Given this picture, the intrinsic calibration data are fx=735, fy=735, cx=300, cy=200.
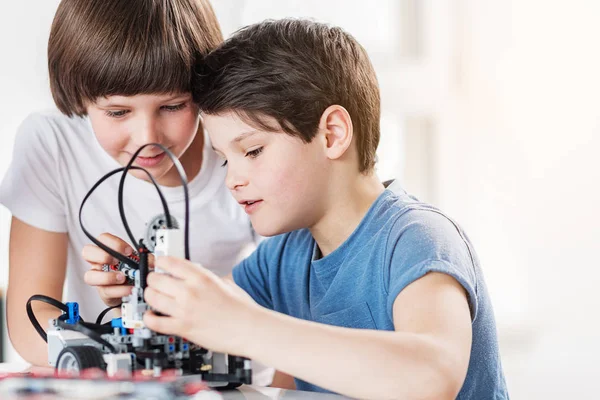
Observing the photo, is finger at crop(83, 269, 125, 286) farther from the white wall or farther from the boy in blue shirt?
the white wall

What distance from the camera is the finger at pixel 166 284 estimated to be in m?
0.64

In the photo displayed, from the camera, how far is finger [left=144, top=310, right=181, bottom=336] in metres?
0.64

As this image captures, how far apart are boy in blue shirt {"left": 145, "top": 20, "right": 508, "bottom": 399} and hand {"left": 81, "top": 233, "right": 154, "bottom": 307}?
13cm

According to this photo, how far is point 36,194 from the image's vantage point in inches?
47.1

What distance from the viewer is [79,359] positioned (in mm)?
690

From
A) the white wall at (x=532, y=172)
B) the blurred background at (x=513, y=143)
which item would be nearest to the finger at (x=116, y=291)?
the blurred background at (x=513, y=143)

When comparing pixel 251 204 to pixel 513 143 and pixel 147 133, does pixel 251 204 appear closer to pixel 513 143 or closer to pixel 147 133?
pixel 147 133

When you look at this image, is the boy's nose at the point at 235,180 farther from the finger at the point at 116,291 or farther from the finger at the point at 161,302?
the finger at the point at 161,302

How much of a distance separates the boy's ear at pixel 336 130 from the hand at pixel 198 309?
0.38 meters

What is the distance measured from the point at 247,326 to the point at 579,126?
2035 mm

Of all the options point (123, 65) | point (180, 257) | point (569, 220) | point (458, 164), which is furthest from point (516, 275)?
point (180, 257)

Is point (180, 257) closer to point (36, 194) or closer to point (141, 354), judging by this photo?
point (141, 354)

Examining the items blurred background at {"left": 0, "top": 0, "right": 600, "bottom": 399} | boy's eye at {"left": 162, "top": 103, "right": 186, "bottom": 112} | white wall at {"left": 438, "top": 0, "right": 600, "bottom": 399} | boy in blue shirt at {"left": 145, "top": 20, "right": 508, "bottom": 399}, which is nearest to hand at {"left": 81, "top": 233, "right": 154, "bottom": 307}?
boy in blue shirt at {"left": 145, "top": 20, "right": 508, "bottom": 399}

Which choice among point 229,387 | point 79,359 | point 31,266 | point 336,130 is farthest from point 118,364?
point 31,266
